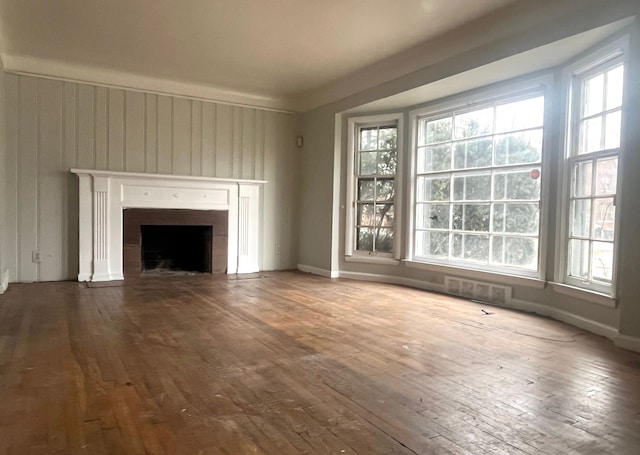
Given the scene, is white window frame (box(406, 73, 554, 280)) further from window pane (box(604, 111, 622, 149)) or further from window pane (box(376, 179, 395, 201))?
window pane (box(604, 111, 622, 149))

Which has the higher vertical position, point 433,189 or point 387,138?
point 387,138

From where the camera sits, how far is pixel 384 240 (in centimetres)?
638

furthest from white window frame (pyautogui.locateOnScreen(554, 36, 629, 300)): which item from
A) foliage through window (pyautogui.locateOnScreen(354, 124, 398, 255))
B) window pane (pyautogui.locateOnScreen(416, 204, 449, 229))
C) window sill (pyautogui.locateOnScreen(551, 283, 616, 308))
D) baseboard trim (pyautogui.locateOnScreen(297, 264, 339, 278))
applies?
baseboard trim (pyautogui.locateOnScreen(297, 264, 339, 278))

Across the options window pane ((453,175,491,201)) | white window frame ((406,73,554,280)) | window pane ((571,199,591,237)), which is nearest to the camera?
window pane ((571,199,591,237))

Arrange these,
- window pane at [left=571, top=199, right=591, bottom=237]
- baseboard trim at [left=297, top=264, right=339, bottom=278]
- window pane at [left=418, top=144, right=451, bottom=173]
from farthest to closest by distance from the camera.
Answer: baseboard trim at [left=297, top=264, right=339, bottom=278] < window pane at [left=418, top=144, right=451, bottom=173] < window pane at [left=571, top=199, right=591, bottom=237]

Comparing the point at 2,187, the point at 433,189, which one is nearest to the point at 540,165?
the point at 433,189

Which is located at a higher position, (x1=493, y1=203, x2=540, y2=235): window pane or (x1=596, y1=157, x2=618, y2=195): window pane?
(x1=596, y1=157, x2=618, y2=195): window pane

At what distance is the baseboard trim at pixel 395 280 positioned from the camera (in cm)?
573

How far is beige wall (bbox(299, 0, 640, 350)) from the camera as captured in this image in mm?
3348

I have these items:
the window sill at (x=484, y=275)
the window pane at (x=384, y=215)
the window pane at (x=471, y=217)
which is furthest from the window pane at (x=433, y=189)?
the window sill at (x=484, y=275)

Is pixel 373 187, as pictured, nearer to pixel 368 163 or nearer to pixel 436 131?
pixel 368 163

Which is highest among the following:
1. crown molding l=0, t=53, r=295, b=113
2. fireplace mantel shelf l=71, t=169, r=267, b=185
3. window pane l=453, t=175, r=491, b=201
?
crown molding l=0, t=53, r=295, b=113

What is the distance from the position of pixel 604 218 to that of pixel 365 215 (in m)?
3.25

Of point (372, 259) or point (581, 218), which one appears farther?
point (372, 259)
